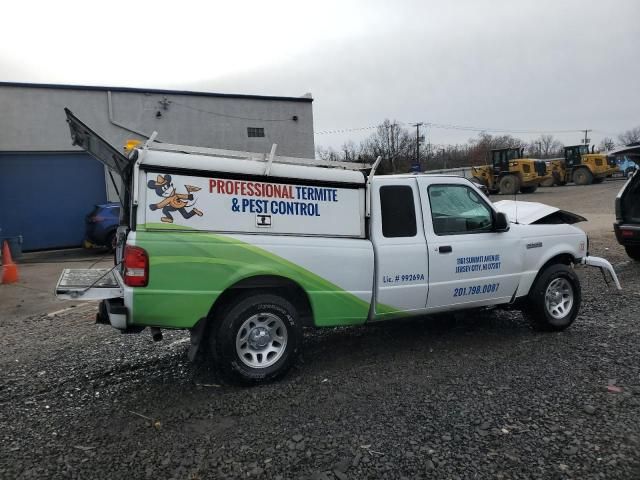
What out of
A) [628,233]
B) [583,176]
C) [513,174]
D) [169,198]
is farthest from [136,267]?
[583,176]

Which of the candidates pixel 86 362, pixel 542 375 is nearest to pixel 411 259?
pixel 542 375

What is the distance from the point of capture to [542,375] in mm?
4430

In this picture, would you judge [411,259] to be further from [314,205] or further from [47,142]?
[47,142]

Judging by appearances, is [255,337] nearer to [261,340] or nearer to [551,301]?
[261,340]

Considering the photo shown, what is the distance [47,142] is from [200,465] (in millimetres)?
15082

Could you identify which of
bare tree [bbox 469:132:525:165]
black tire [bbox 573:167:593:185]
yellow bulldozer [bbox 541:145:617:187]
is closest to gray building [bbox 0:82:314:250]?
yellow bulldozer [bbox 541:145:617:187]

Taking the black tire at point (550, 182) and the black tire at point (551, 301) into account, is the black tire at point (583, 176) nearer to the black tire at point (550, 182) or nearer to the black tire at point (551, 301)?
the black tire at point (550, 182)

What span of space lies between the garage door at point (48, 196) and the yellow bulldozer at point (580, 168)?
31.2 meters

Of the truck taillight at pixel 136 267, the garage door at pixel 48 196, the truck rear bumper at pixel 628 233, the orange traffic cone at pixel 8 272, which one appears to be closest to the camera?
the truck taillight at pixel 136 267

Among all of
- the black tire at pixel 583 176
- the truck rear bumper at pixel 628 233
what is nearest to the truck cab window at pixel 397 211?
the truck rear bumper at pixel 628 233

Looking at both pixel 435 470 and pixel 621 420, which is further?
pixel 621 420

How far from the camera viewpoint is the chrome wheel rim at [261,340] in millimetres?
4277

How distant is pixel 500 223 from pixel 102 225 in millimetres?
11399

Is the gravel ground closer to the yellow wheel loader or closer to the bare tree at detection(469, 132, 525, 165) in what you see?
the yellow wheel loader
